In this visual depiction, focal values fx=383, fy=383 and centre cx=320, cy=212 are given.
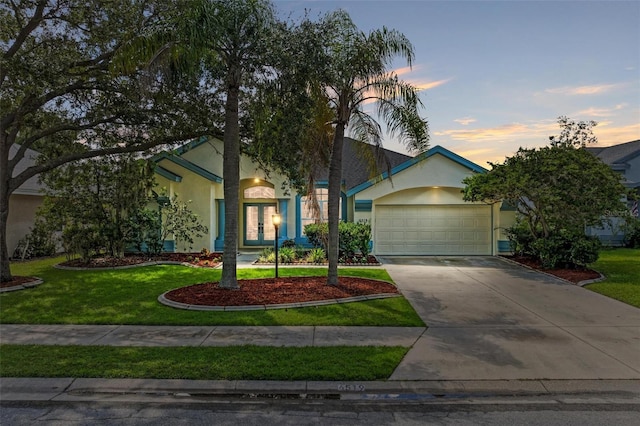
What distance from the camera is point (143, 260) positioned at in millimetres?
14320

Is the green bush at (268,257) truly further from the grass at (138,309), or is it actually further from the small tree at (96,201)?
the small tree at (96,201)

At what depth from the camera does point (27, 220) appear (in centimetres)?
1648

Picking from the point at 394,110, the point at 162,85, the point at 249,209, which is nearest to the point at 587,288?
the point at 394,110

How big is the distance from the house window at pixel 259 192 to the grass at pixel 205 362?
13008 mm

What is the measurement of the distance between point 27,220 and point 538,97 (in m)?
21.3

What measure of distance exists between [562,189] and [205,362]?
11.6 metres

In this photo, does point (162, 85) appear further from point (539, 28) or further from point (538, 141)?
point (538, 141)

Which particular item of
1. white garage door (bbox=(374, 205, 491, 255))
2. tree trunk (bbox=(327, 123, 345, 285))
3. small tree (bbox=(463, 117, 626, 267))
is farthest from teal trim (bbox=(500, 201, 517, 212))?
tree trunk (bbox=(327, 123, 345, 285))

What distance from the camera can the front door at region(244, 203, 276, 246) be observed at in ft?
60.5

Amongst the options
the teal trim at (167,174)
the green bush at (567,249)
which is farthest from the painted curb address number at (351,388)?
the teal trim at (167,174)

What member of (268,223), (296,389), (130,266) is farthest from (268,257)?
(296,389)

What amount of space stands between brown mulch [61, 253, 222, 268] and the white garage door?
7.11 meters

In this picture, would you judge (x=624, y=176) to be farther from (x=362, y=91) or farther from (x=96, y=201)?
(x=96, y=201)

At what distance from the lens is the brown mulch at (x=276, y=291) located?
8273mm
